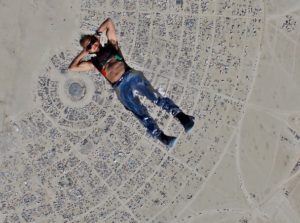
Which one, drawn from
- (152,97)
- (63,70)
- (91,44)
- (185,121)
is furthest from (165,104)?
(63,70)

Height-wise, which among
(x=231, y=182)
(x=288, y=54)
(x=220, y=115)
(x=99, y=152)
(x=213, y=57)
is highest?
(x=288, y=54)

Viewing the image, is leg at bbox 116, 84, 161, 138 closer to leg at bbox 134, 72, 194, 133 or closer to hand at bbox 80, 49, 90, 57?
leg at bbox 134, 72, 194, 133

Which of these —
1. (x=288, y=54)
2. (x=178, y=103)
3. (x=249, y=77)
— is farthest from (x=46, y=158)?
(x=288, y=54)

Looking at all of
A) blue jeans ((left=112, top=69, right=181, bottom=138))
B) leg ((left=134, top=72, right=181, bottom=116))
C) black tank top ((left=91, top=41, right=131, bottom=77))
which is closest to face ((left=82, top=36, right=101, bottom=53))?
black tank top ((left=91, top=41, right=131, bottom=77))

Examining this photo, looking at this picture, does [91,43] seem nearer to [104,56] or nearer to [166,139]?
[104,56]

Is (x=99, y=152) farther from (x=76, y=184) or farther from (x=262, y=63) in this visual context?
(x=262, y=63)

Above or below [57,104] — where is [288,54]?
above

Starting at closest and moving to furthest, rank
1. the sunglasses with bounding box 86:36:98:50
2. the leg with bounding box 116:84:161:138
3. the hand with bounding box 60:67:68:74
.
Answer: the sunglasses with bounding box 86:36:98:50 → the leg with bounding box 116:84:161:138 → the hand with bounding box 60:67:68:74

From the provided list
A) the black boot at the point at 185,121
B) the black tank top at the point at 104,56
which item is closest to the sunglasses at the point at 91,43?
the black tank top at the point at 104,56
